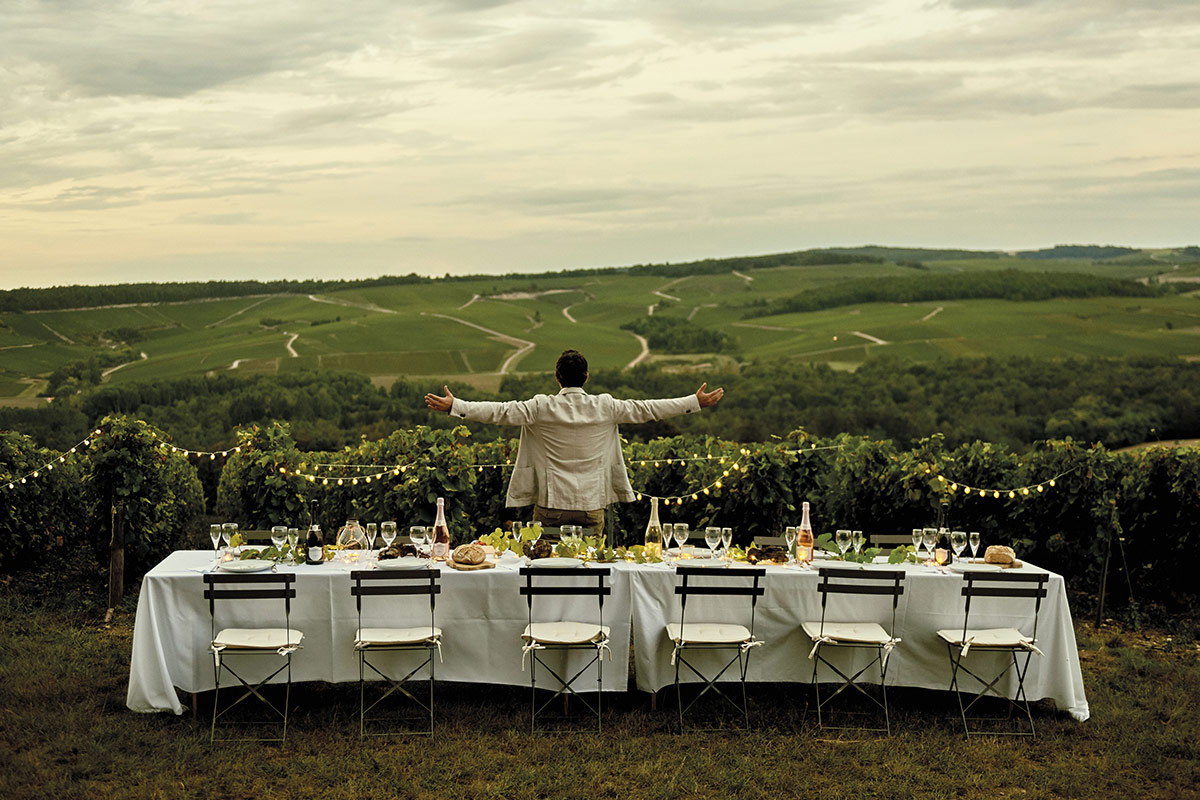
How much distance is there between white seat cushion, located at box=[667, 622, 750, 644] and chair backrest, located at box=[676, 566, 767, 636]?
60mm

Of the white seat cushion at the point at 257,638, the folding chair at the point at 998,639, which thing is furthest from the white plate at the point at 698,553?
the white seat cushion at the point at 257,638

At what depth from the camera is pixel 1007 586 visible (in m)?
5.56

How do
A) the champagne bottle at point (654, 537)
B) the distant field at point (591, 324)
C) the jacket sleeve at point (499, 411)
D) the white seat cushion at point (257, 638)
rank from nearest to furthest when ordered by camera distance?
the white seat cushion at point (257, 638) → the champagne bottle at point (654, 537) → the jacket sleeve at point (499, 411) → the distant field at point (591, 324)

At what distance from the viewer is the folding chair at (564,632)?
17.6 ft

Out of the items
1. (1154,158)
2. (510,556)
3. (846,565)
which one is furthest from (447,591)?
(1154,158)

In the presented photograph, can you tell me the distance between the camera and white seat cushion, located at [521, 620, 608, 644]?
5.34 m

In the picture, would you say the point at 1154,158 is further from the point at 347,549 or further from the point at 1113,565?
the point at 347,549

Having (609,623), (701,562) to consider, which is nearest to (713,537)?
(701,562)

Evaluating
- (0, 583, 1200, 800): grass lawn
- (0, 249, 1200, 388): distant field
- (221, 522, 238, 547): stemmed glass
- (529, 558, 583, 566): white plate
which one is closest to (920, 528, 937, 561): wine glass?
(0, 583, 1200, 800): grass lawn

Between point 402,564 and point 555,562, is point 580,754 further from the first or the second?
point 402,564

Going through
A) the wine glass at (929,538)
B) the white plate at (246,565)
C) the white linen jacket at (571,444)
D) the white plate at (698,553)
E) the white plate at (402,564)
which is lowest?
the white plate at (698,553)

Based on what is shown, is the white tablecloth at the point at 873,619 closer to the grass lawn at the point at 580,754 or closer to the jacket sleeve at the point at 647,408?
the grass lawn at the point at 580,754

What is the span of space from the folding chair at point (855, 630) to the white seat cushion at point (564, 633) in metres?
1.12

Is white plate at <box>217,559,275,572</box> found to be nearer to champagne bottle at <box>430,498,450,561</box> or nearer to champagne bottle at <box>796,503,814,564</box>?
champagne bottle at <box>430,498,450,561</box>
